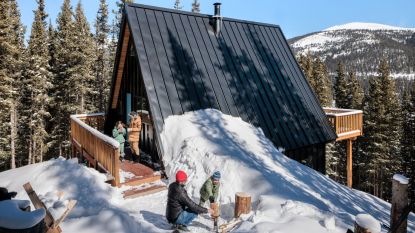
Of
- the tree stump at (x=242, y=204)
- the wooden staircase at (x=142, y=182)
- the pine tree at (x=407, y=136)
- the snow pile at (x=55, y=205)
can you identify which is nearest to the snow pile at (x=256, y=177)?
the tree stump at (x=242, y=204)

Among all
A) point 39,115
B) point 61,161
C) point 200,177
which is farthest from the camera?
point 39,115

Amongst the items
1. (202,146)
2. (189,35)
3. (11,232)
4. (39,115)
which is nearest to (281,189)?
(202,146)

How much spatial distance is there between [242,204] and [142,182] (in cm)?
359

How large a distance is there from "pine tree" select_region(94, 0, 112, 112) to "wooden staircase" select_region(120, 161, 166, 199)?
99.8 feet

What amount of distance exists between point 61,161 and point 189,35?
655 centimetres

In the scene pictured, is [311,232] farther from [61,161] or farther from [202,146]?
[61,161]

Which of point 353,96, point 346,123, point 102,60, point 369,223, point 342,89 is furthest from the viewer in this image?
point 342,89

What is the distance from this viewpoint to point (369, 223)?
4137 mm

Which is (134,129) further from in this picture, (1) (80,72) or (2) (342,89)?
(2) (342,89)

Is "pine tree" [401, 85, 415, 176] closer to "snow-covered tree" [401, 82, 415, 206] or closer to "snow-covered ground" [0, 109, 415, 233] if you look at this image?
"snow-covered tree" [401, 82, 415, 206]

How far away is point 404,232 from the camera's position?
17.4ft

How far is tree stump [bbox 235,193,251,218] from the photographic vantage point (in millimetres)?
6941

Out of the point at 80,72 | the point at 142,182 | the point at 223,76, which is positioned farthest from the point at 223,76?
the point at 80,72

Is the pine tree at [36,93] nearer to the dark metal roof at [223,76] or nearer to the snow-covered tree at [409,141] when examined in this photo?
the dark metal roof at [223,76]
